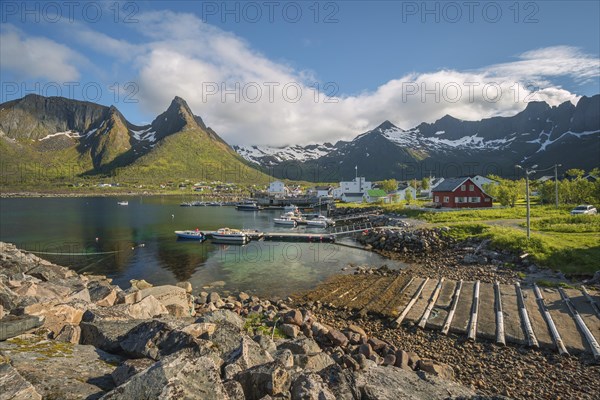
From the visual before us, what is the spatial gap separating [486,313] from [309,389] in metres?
14.1

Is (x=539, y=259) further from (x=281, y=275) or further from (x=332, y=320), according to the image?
(x=281, y=275)

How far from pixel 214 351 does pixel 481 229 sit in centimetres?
3802

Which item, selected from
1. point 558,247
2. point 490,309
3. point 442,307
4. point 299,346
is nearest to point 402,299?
point 442,307

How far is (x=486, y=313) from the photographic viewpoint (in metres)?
16.0

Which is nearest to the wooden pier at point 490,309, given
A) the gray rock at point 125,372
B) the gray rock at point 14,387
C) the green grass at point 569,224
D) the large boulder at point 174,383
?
the large boulder at point 174,383

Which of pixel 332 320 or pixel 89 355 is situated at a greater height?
pixel 89 355

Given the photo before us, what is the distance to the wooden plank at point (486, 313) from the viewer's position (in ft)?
46.1

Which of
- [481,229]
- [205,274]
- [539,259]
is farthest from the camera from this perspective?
[481,229]

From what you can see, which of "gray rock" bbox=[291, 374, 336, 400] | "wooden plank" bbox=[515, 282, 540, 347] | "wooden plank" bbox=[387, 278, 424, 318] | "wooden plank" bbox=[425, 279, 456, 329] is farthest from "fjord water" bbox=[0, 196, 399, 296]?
"gray rock" bbox=[291, 374, 336, 400]

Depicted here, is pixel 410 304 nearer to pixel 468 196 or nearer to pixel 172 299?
pixel 172 299

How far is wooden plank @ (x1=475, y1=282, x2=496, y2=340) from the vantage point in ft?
46.1

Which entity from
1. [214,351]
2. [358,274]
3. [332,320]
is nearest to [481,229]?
[358,274]

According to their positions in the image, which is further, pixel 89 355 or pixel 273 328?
pixel 273 328

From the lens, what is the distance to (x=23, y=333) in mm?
7625
